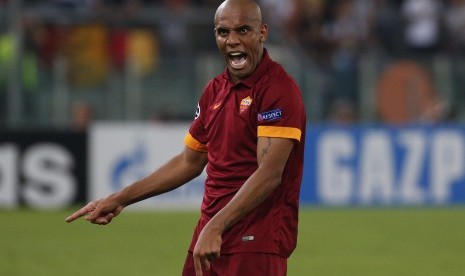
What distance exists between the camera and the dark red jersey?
531 cm

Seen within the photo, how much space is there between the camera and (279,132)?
527cm

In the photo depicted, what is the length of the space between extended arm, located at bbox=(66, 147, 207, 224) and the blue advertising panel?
11.5 meters

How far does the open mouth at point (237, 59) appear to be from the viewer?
5.37m

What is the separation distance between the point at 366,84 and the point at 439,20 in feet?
7.50

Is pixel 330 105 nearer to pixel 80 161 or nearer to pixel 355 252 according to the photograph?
pixel 80 161

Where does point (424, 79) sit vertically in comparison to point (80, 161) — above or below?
above

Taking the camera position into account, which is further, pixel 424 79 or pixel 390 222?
pixel 424 79

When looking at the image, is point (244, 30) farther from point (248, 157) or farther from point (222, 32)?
point (248, 157)

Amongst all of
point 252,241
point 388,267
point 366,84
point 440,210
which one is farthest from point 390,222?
point 252,241

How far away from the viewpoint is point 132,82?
1697cm

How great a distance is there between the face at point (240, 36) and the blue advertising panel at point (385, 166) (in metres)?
12.0

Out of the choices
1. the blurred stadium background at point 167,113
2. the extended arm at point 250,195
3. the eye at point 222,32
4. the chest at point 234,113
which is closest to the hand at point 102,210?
the chest at point 234,113

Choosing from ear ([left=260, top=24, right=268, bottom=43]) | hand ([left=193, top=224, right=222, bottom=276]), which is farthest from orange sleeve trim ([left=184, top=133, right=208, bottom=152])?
hand ([left=193, top=224, right=222, bottom=276])

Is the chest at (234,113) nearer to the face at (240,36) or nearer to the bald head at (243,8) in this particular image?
the face at (240,36)
